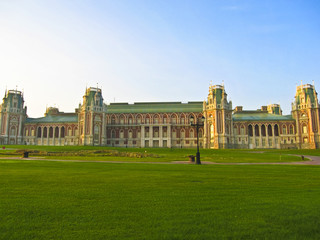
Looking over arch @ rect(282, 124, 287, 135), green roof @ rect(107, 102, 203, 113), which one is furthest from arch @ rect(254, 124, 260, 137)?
green roof @ rect(107, 102, 203, 113)

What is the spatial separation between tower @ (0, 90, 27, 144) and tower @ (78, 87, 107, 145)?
25.0 m

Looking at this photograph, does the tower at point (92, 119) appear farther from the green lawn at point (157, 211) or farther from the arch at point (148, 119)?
the green lawn at point (157, 211)

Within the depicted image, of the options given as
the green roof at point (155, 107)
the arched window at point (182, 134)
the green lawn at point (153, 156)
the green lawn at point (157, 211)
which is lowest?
the green lawn at point (157, 211)

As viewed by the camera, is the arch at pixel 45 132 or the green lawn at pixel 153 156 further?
the arch at pixel 45 132

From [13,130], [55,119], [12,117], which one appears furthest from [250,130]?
[12,117]

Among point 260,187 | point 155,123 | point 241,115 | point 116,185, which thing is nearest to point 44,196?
point 116,185

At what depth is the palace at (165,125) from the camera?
85000 mm

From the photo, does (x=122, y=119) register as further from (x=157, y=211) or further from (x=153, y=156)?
(x=157, y=211)

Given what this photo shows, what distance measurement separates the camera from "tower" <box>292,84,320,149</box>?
82.4 m

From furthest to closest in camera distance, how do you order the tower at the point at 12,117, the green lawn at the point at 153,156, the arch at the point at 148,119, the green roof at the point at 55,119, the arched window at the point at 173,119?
the green roof at the point at 55,119 < the arch at the point at 148,119 < the arched window at the point at 173,119 < the tower at the point at 12,117 < the green lawn at the point at 153,156

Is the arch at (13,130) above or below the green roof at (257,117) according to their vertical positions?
below

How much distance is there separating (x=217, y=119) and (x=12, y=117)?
75020mm

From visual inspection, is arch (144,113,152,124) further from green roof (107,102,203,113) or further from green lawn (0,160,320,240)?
green lawn (0,160,320,240)

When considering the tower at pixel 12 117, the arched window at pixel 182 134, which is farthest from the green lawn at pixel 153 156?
Answer: the tower at pixel 12 117
